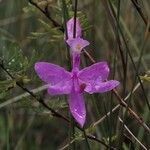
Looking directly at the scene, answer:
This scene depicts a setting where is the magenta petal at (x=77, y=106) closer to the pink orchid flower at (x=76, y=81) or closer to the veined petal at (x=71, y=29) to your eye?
the pink orchid flower at (x=76, y=81)

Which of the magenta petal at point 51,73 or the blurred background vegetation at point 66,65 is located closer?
the magenta petal at point 51,73

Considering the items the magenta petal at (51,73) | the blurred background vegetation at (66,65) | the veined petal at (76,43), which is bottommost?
the blurred background vegetation at (66,65)

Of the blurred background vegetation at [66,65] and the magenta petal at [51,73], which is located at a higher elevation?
the magenta petal at [51,73]

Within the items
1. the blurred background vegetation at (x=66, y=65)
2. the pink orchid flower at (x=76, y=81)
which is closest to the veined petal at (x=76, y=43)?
the pink orchid flower at (x=76, y=81)

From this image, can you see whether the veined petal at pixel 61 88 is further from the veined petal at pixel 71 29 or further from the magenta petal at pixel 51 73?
the veined petal at pixel 71 29

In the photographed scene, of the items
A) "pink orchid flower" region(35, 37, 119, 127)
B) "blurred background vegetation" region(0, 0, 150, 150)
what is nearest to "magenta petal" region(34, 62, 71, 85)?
"pink orchid flower" region(35, 37, 119, 127)

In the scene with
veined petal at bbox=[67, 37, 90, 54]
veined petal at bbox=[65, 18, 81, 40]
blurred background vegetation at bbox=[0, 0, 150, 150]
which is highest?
veined petal at bbox=[65, 18, 81, 40]

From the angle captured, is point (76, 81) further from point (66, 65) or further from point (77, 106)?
point (66, 65)

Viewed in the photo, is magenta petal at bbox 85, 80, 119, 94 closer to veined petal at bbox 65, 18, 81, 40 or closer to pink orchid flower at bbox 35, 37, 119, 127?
pink orchid flower at bbox 35, 37, 119, 127

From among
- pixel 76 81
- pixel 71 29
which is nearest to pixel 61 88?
pixel 76 81
